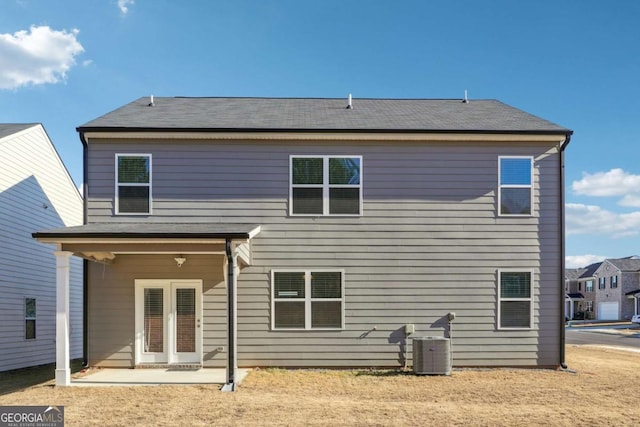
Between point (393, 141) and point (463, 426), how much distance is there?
611cm

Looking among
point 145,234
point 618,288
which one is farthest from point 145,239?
point 618,288

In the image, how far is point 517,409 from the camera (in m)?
7.05

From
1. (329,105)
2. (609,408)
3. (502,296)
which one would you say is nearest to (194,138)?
(329,105)

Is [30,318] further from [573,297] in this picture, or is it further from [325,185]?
[573,297]

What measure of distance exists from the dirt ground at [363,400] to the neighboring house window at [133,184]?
3.73 m

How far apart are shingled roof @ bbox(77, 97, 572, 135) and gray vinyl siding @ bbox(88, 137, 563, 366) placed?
1.32 ft

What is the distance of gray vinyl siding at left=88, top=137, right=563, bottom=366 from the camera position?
10.2 meters

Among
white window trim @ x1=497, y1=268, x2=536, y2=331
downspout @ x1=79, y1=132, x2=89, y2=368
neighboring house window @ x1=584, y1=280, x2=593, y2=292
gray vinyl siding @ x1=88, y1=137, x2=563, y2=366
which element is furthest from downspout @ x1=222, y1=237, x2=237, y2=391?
neighboring house window @ x1=584, y1=280, x2=593, y2=292

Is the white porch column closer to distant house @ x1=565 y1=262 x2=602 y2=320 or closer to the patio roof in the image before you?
the patio roof

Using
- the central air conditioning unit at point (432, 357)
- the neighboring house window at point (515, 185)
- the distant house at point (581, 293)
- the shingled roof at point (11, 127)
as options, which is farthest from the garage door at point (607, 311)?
the shingled roof at point (11, 127)

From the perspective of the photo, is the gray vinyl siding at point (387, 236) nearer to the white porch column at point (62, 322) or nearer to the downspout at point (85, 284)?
the downspout at point (85, 284)

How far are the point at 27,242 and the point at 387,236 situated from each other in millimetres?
9337

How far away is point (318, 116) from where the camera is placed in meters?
11.3

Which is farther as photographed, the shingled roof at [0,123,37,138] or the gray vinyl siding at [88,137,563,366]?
the shingled roof at [0,123,37,138]
